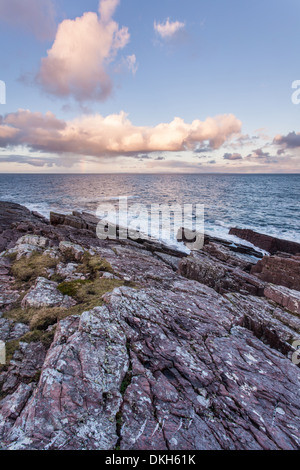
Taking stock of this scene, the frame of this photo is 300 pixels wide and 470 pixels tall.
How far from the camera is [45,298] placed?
7840mm

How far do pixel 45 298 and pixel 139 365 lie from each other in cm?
457

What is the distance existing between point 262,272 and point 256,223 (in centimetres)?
2999

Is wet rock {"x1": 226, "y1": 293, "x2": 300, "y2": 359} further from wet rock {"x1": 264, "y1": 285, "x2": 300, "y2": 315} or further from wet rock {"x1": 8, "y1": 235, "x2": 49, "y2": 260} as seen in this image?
wet rock {"x1": 8, "y1": 235, "x2": 49, "y2": 260}

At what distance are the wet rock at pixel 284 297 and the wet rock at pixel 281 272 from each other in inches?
150

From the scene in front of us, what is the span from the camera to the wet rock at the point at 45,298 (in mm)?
7605

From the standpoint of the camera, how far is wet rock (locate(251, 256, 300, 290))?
47.8 ft

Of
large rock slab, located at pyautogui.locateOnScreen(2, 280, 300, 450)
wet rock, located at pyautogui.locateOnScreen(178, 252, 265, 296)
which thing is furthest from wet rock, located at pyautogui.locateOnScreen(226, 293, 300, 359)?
wet rock, located at pyautogui.locateOnScreen(178, 252, 265, 296)

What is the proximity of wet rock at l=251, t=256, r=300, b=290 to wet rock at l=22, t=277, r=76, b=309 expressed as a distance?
14.1 meters

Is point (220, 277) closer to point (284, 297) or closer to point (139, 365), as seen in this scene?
point (284, 297)

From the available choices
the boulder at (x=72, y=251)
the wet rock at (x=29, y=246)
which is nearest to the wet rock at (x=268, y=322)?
the boulder at (x=72, y=251)

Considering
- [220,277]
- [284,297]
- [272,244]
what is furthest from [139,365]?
[272,244]

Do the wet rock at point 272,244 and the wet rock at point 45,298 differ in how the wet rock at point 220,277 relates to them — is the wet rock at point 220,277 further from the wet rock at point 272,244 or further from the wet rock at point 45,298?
the wet rock at point 272,244
